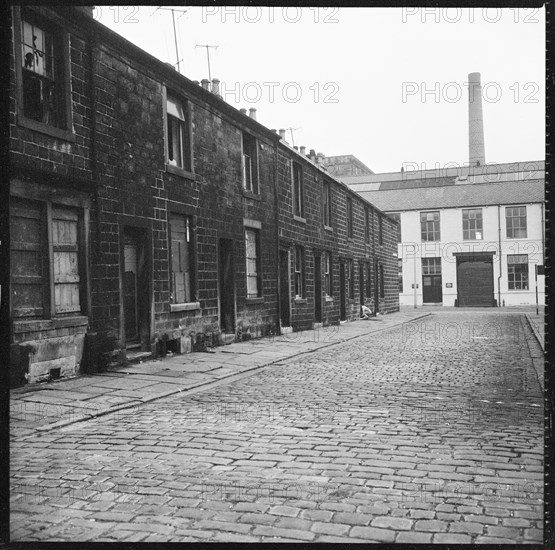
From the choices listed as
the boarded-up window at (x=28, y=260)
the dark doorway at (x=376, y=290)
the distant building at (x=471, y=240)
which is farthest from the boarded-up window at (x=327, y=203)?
the distant building at (x=471, y=240)

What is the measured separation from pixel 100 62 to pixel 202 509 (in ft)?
29.3

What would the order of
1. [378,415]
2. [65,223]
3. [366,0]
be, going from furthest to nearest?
[65,223] → [378,415] → [366,0]

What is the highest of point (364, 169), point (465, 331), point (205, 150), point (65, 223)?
point (364, 169)

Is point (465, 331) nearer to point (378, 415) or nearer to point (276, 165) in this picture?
point (276, 165)

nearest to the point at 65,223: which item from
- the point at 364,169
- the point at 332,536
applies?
the point at 332,536

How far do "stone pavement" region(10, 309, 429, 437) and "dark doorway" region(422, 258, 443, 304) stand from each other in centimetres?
3175

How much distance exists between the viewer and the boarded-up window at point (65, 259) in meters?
9.23

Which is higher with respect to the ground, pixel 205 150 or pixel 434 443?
pixel 205 150

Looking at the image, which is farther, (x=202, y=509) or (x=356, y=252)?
(x=356, y=252)

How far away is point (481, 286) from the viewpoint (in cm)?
4284

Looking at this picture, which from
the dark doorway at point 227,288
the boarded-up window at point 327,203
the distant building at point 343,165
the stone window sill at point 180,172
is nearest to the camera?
the stone window sill at point 180,172

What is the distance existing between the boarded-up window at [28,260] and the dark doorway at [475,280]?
38.5 metres

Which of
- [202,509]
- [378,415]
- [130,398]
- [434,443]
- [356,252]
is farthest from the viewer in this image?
[356,252]

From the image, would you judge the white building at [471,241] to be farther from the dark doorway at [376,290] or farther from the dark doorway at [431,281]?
the dark doorway at [376,290]
